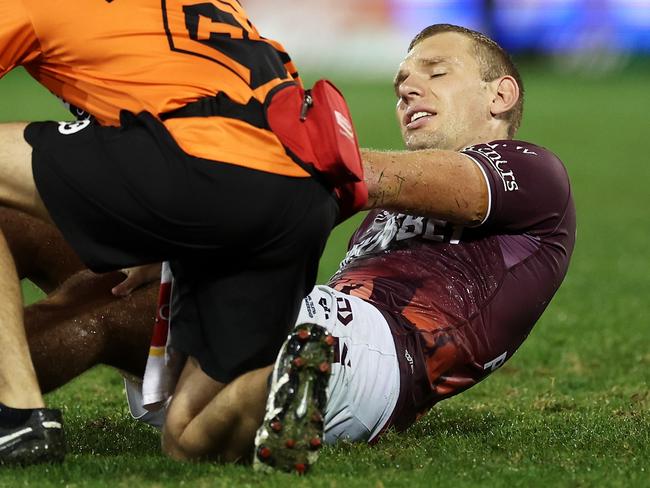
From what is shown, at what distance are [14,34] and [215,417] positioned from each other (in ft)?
3.86

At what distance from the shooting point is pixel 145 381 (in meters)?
3.89

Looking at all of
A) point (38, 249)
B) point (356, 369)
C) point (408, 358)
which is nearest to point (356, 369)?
point (356, 369)

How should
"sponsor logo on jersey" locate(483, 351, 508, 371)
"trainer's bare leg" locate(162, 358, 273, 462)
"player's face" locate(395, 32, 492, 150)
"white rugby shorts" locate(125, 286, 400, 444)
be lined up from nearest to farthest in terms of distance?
1. "trainer's bare leg" locate(162, 358, 273, 462)
2. "white rugby shorts" locate(125, 286, 400, 444)
3. "sponsor logo on jersey" locate(483, 351, 508, 371)
4. "player's face" locate(395, 32, 492, 150)

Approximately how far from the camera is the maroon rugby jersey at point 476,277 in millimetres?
4105

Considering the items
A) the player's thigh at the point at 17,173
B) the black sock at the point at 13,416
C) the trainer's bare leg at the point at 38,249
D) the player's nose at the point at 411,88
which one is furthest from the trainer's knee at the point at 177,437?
the player's nose at the point at 411,88

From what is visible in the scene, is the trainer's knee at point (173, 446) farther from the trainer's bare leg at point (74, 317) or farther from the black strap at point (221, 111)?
the black strap at point (221, 111)

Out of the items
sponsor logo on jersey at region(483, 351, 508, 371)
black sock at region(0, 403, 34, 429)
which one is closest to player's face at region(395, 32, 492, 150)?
sponsor logo on jersey at region(483, 351, 508, 371)

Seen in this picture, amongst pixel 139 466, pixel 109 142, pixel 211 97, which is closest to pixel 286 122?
pixel 211 97

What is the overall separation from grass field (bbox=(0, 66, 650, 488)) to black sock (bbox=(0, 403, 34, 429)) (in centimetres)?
13

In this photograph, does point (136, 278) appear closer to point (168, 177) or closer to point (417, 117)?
point (168, 177)

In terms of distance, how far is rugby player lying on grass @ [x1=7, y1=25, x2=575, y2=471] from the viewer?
3887mm

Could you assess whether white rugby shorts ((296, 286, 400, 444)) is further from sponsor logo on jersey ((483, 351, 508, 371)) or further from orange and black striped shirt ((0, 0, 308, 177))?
orange and black striped shirt ((0, 0, 308, 177))

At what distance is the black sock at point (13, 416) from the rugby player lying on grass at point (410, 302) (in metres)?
0.44

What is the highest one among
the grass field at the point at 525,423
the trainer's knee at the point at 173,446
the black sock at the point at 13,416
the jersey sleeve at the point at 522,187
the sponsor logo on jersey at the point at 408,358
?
the jersey sleeve at the point at 522,187
